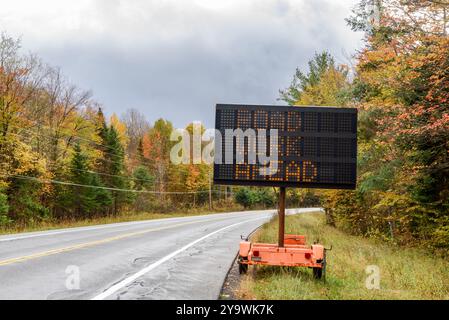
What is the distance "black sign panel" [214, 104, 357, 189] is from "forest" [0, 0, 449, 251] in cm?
363

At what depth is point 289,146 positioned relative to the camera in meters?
9.42

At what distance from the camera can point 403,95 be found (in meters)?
15.0

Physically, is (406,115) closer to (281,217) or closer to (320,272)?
(281,217)

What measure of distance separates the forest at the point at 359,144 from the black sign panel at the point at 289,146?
363 cm

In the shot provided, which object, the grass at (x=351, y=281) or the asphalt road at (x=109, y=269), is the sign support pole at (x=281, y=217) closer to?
the grass at (x=351, y=281)

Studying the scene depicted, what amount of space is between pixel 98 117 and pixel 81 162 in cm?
1245

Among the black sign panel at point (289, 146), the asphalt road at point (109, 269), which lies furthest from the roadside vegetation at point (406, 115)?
the asphalt road at point (109, 269)

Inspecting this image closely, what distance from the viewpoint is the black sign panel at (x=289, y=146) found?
9.39 meters

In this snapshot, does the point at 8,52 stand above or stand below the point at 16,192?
above

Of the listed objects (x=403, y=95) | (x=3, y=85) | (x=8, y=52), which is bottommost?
(x=403, y=95)

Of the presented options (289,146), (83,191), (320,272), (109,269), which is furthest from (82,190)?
(320,272)

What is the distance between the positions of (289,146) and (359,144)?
13.0 m
